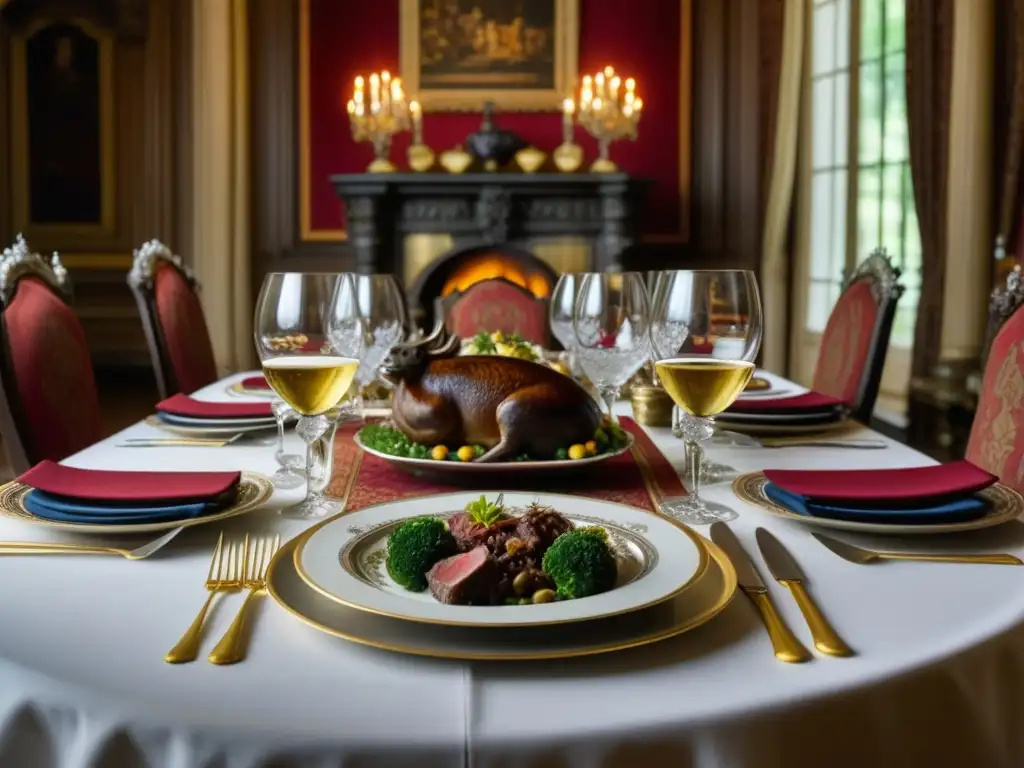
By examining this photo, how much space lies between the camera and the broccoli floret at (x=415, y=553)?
2.13 feet

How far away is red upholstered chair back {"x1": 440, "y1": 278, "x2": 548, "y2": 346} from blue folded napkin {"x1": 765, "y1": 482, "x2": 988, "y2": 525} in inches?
78.1

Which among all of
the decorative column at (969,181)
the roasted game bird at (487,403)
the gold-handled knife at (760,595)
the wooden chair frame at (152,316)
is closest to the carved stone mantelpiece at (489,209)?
the decorative column at (969,181)

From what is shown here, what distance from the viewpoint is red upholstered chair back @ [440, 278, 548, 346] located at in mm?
2855

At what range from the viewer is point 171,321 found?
2.19 metres

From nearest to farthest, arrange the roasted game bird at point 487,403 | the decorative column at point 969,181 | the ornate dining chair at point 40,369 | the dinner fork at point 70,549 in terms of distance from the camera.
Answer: the dinner fork at point 70,549 < the roasted game bird at point 487,403 < the ornate dining chair at point 40,369 < the decorative column at point 969,181

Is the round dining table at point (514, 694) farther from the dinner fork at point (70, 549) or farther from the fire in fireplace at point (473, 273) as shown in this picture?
the fire in fireplace at point (473, 273)

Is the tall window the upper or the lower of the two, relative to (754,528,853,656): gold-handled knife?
upper

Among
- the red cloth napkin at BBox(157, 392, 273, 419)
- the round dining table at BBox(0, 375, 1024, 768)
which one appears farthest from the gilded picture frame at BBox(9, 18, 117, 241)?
the round dining table at BBox(0, 375, 1024, 768)

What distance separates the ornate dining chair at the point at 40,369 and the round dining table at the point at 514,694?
0.91 meters

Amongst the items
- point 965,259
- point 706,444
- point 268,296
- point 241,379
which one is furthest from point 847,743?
point 965,259

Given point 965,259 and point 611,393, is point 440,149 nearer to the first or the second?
point 965,259

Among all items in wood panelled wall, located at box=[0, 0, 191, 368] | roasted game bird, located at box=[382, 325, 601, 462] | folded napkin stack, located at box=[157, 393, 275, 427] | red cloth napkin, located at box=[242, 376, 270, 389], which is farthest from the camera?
wood panelled wall, located at box=[0, 0, 191, 368]

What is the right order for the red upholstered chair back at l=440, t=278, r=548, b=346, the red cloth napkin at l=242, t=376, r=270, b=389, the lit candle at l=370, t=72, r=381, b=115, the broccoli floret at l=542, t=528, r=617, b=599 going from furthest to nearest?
the lit candle at l=370, t=72, r=381, b=115 → the red upholstered chair back at l=440, t=278, r=548, b=346 → the red cloth napkin at l=242, t=376, r=270, b=389 → the broccoli floret at l=542, t=528, r=617, b=599

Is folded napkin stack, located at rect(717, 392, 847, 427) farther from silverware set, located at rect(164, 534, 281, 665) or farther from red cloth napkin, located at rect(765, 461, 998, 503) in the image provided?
silverware set, located at rect(164, 534, 281, 665)
